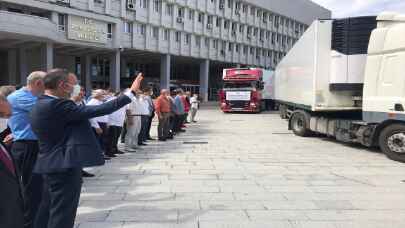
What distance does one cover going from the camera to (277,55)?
69.0 metres

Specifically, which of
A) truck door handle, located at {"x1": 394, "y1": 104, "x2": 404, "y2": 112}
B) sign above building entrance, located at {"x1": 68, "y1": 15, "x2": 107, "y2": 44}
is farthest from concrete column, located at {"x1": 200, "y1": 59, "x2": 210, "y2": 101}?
truck door handle, located at {"x1": 394, "y1": 104, "x2": 404, "y2": 112}

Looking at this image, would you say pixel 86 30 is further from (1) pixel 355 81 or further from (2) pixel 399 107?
(2) pixel 399 107

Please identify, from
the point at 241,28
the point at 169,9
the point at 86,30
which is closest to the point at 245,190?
the point at 86,30

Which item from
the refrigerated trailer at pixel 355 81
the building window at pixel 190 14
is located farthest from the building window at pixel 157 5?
the refrigerated trailer at pixel 355 81

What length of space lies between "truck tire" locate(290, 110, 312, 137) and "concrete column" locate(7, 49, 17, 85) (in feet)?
87.7

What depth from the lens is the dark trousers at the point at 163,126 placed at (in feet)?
42.4

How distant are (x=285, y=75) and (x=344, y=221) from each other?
13.4 m

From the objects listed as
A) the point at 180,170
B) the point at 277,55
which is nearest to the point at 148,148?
the point at 180,170

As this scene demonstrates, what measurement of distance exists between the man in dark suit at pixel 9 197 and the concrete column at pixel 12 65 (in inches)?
1368

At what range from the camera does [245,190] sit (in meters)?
6.48

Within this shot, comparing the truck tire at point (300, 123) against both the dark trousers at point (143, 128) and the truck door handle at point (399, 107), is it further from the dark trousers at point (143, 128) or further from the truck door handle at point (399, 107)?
the dark trousers at point (143, 128)

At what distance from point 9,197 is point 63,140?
1417 mm

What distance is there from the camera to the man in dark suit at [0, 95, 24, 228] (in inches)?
79.9

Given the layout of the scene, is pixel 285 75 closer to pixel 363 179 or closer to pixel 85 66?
pixel 363 179
